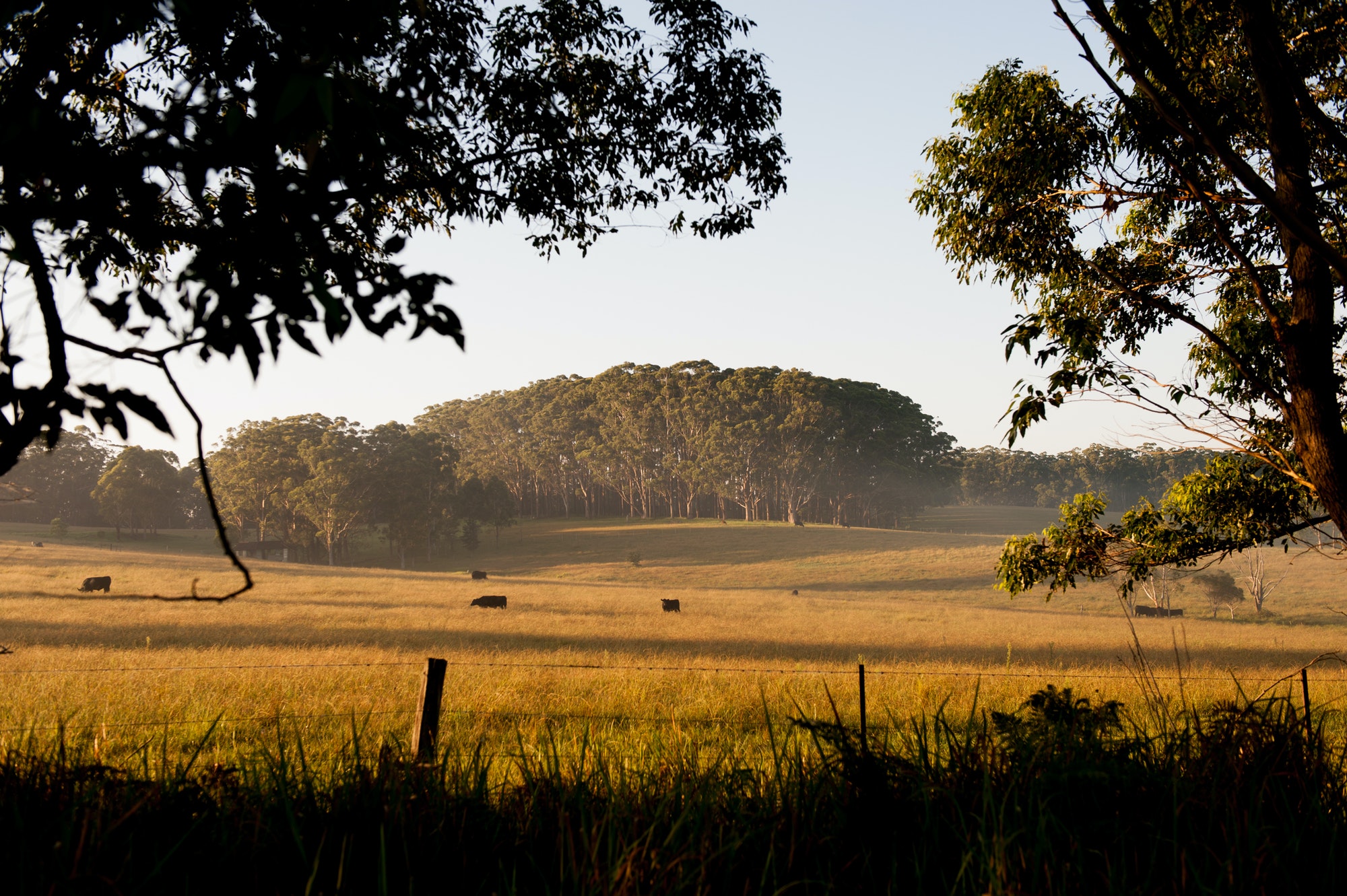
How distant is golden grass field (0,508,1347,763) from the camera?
359 inches

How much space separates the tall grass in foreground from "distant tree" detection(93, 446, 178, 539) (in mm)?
82759

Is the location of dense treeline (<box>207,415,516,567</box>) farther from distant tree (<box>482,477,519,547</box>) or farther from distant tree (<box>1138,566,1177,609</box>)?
distant tree (<box>1138,566,1177,609</box>)

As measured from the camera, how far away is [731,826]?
115 inches

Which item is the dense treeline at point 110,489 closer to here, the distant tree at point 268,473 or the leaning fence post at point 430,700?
the distant tree at point 268,473

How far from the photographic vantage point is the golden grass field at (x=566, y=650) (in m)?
9.12

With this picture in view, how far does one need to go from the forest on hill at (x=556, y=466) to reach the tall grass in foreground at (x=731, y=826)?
65151mm

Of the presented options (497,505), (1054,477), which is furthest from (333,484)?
(1054,477)

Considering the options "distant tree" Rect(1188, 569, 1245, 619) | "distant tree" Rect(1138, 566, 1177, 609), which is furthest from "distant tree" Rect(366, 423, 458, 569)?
"distant tree" Rect(1188, 569, 1245, 619)

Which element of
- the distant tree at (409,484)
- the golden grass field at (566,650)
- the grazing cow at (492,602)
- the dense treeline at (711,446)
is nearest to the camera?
the golden grass field at (566,650)

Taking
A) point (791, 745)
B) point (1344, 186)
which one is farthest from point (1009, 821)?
point (1344, 186)

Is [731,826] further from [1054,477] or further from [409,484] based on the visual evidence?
[1054,477]

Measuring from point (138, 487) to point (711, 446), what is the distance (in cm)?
5254

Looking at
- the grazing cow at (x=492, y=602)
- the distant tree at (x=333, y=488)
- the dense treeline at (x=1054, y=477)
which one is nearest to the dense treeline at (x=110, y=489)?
the distant tree at (x=333, y=488)

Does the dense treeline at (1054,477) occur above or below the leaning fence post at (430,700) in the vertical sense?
above
